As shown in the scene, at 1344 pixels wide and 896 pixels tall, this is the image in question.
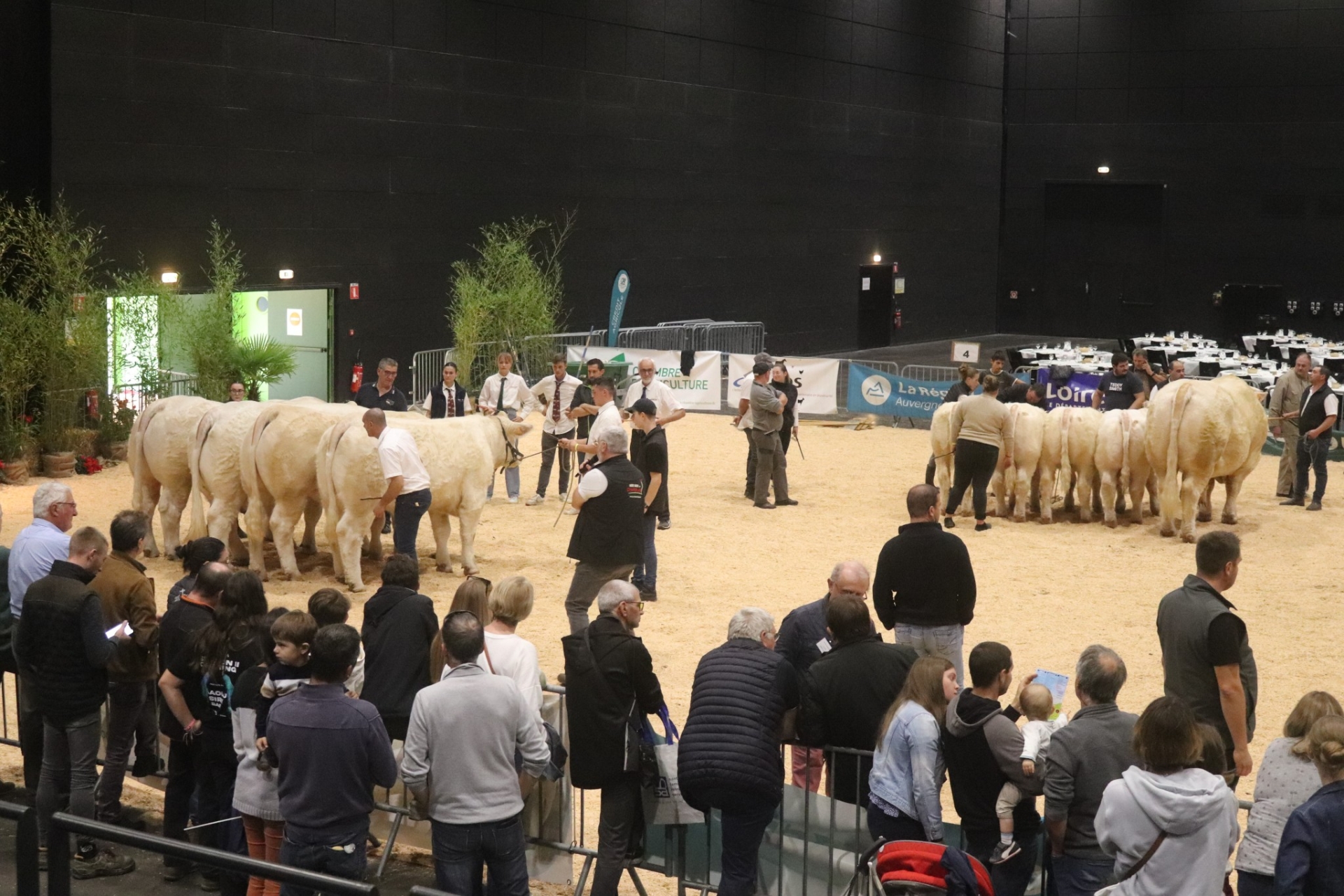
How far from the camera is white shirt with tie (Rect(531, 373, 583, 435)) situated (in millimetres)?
15250

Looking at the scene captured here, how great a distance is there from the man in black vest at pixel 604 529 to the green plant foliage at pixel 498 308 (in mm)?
13798

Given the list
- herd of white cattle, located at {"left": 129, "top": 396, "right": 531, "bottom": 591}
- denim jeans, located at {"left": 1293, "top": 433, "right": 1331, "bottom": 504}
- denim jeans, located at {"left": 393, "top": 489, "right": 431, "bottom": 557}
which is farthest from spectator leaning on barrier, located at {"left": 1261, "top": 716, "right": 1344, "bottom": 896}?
denim jeans, located at {"left": 1293, "top": 433, "right": 1331, "bottom": 504}

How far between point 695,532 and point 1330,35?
26.3 m

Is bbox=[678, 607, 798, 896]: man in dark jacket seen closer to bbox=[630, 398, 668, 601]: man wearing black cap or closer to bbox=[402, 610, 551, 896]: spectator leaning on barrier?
bbox=[402, 610, 551, 896]: spectator leaning on barrier

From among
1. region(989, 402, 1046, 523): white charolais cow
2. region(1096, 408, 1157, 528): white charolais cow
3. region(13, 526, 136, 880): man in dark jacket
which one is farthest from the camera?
region(989, 402, 1046, 523): white charolais cow

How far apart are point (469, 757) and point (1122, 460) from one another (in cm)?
1120

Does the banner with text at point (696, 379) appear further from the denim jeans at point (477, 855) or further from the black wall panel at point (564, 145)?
the denim jeans at point (477, 855)

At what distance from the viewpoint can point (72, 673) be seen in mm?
6457

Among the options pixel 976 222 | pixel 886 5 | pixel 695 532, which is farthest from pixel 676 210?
pixel 695 532

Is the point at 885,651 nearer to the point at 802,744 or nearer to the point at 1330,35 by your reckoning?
the point at 802,744

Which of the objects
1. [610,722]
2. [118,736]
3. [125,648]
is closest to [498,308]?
[118,736]

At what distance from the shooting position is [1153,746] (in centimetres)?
472

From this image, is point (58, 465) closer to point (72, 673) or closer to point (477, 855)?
point (72, 673)

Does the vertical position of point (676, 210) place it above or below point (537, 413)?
above
